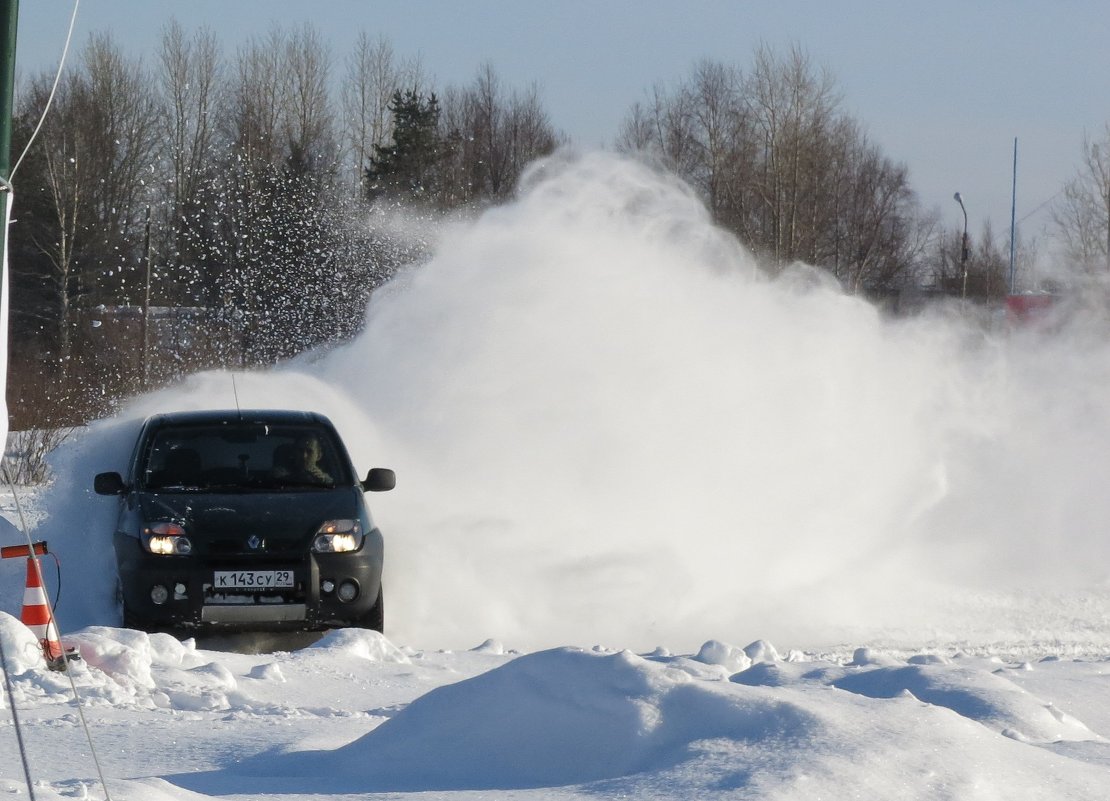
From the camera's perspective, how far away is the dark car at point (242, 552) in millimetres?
8172

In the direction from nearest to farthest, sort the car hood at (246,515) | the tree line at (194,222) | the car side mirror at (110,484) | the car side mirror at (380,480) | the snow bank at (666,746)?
the snow bank at (666,746)
the car hood at (246,515)
the car side mirror at (110,484)
the car side mirror at (380,480)
the tree line at (194,222)

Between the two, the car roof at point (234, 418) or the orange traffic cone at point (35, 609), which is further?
the car roof at point (234, 418)

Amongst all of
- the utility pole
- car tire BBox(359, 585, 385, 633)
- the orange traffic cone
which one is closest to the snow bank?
the utility pole

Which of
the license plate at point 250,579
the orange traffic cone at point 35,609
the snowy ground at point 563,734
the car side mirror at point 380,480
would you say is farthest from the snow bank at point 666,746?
the car side mirror at point 380,480

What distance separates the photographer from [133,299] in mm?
39844

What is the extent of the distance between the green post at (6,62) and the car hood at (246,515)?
4.83 metres

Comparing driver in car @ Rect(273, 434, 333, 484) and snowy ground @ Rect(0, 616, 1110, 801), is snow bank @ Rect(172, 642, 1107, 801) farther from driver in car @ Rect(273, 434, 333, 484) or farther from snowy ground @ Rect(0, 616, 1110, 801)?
driver in car @ Rect(273, 434, 333, 484)

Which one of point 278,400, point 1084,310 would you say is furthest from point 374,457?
point 1084,310

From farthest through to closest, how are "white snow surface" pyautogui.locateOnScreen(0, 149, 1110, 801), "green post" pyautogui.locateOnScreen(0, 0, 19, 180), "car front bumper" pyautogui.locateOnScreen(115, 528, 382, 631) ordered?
"car front bumper" pyautogui.locateOnScreen(115, 528, 382, 631)
"white snow surface" pyautogui.locateOnScreen(0, 149, 1110, 801)
"green post" pyautogui.locateOnScreen(0, 0, 19, 180)

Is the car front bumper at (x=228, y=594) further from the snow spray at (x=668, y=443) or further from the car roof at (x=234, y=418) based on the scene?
the car roof at (x=234, y=418)

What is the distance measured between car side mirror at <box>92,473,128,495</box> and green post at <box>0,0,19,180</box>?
213 inches

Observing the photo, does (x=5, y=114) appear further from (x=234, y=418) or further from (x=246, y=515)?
(x=234, y=418)

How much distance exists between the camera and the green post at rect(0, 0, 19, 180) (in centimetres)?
356

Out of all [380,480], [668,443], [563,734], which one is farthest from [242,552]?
[668,443]
